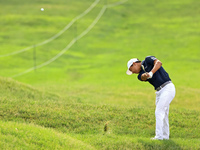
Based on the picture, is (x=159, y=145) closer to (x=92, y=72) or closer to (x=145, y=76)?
(x=145, y=76)

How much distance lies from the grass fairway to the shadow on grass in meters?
0.03

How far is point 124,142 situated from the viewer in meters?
10.4

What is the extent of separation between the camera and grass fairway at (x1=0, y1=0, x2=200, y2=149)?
11.0 m

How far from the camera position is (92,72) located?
32875 millimetres

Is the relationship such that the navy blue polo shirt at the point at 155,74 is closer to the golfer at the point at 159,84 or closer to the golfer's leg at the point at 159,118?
the golfer at the point at 159,84

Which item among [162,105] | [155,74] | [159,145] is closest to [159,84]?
[155,74]

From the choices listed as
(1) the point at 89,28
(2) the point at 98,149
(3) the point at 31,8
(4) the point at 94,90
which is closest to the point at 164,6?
(1) the point at 89,28

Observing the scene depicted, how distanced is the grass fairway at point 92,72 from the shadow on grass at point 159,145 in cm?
3

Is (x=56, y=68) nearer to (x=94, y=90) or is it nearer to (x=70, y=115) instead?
(x=94, y=90)

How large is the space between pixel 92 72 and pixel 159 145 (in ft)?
74.5

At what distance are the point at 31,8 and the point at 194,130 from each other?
1435 inches

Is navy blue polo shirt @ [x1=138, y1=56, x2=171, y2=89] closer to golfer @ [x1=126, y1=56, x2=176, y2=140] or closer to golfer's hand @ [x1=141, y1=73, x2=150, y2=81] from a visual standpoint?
golfer @ [x1=126, y1=56, x2=176, y2=140]

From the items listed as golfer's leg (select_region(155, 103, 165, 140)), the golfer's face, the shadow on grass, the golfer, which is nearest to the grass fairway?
the shadow on grass

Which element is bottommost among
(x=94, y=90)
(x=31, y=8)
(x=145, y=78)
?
(x=94, y=90)
